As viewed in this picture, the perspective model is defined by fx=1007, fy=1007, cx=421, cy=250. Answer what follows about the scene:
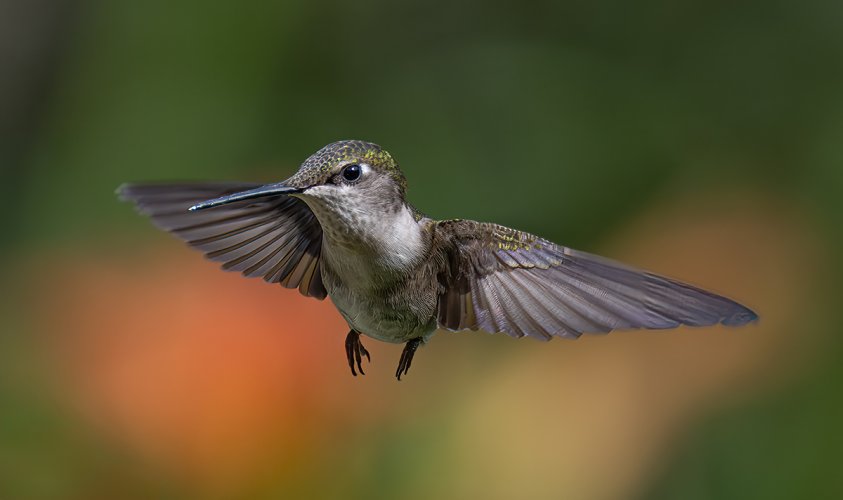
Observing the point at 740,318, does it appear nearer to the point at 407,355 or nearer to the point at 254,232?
the point at 407,355

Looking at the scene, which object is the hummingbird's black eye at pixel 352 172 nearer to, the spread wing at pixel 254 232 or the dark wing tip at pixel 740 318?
the spread wing at pixel 254 232

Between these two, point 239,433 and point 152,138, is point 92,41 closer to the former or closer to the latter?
point 152,138

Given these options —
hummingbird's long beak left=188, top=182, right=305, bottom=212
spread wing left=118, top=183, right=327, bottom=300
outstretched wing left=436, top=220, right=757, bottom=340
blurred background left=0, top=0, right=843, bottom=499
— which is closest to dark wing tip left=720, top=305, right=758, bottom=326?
outstretched wing left=436, top=220, right=757, bottom=340

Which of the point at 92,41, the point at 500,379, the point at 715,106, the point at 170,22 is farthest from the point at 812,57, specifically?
the point at 92,41

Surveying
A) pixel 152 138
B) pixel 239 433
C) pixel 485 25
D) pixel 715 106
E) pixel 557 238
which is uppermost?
pixel 485 25

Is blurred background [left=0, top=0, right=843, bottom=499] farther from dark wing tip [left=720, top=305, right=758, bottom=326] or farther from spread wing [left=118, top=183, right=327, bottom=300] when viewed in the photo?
dark wing tip [left=720, top=305, right=758, bottom=326]

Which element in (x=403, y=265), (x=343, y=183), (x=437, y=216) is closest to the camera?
(x=343, y=183)

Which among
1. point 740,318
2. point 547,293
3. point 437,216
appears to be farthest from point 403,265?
point 437,216

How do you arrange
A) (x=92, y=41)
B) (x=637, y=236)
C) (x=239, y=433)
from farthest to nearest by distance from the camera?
(x=92, y=41) → (x=637, y=236) → (x=239, y=433)
